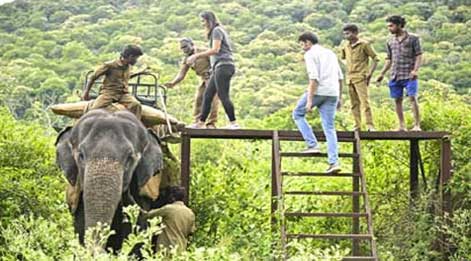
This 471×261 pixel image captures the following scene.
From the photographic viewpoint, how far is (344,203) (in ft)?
59.3

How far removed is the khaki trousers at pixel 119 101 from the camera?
40.8 feet

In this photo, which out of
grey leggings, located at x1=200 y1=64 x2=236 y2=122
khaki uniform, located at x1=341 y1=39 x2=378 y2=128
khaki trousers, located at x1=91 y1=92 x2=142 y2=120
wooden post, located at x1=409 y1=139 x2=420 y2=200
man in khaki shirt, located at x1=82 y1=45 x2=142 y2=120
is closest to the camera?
man in khaki shirt, located at x1=82 y1=45 x2=142 y2=120

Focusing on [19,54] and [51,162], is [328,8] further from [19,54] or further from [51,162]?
[51,162]

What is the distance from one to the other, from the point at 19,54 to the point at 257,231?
163 ft

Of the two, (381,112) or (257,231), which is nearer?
(257,231)

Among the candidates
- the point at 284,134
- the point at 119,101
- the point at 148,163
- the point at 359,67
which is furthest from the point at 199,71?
the point at 148,163

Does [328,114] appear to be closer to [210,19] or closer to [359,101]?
[359,101]

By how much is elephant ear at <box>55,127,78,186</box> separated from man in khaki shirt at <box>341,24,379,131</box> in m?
4.02

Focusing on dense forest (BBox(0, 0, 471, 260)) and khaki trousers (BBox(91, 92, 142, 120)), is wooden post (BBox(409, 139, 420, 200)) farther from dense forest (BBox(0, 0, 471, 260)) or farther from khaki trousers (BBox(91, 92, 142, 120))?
khaki trousers (BBox(91, 92, 142, 120))

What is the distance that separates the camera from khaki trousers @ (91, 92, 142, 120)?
40.8ft

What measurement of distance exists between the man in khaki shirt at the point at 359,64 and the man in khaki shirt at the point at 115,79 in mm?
3059

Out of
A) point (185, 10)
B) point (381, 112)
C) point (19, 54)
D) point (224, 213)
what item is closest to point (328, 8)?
point (185, 10)

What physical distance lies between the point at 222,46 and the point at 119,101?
186 centimetres

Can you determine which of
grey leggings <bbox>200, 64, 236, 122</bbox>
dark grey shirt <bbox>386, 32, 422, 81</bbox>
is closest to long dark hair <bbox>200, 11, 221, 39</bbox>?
grey leggings <bbox>200, 64, 236, 122</bbox>
